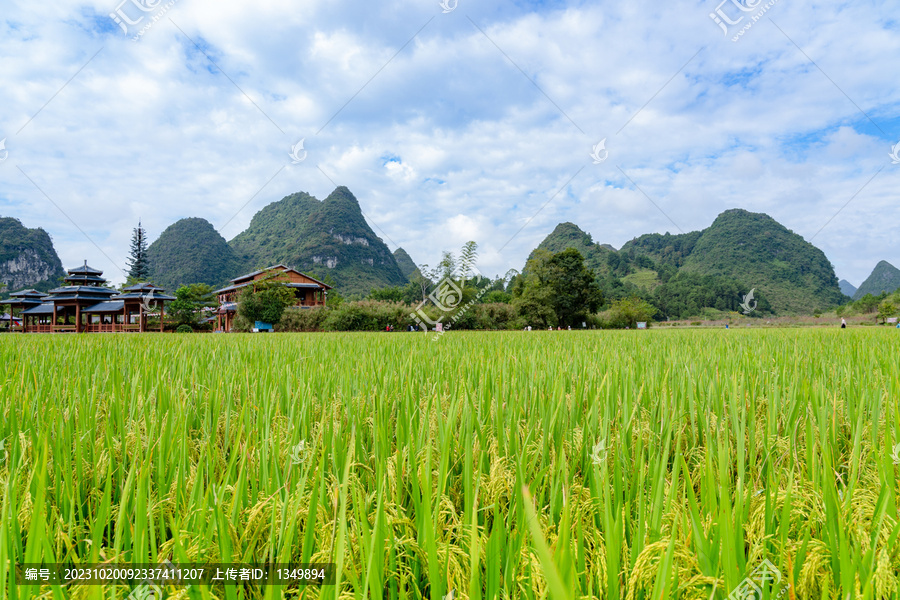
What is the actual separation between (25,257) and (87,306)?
63.8 m

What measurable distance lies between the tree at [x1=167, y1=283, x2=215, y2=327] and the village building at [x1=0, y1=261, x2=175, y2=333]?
204 centimetres

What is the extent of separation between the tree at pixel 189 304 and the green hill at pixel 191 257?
2513 centimetres

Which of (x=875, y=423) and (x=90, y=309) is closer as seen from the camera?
(x=875, y=423)

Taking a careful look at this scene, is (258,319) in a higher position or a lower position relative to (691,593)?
higher

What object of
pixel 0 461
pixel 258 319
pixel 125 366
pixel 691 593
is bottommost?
pixel 691 593

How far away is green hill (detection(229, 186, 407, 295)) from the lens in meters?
61.7

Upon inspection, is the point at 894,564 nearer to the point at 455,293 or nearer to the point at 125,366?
the point at 125,366

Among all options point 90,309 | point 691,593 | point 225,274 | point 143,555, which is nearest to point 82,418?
point 143,555

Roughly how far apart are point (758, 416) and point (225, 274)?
64.4 m

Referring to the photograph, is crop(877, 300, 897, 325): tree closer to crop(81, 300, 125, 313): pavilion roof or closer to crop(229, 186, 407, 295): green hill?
crop(81, 300, 125, 313): pavilion roof

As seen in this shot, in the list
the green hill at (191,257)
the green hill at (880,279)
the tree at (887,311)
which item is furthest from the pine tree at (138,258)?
the green hill at (880,279)

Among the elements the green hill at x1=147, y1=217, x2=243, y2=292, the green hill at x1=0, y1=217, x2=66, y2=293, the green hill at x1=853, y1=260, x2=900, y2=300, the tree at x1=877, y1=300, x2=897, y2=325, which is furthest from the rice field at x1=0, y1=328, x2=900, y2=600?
the green hill at x1=853, y1=260, x2=900, y2=300

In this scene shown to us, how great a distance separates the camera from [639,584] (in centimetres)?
63

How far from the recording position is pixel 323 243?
6700cm
